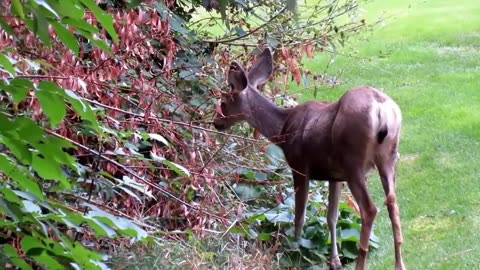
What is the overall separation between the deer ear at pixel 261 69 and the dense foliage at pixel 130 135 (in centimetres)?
22

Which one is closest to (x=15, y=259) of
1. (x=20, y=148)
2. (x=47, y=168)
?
(x=47, y=168)

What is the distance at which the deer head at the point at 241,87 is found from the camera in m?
7.07

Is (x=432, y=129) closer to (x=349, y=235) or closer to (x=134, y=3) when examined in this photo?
(x=349, y=235)

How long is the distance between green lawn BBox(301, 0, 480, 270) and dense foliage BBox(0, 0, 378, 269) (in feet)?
2.21

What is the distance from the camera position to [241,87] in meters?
7.16

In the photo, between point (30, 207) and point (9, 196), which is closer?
point (9, 196)

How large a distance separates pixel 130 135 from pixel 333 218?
283 cm

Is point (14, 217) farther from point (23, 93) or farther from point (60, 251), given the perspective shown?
point (23, 93)

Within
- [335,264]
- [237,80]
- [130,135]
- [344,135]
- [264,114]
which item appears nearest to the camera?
[130,135]

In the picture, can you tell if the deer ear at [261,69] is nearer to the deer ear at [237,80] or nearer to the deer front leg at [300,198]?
the deer ear at [237,80]

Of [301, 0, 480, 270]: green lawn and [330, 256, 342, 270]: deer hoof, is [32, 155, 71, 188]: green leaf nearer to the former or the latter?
[330, 256, 342, 270]: deer hoof

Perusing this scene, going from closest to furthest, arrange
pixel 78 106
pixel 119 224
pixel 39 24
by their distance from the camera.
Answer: pixel 39 24 < pixel 78 106 < pixel 119 224

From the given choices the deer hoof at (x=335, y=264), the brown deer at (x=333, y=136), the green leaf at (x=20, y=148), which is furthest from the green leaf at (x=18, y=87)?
the deer hoof at (x=335, y=264)

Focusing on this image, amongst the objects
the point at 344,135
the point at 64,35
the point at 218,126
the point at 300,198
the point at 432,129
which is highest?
the point at 64,35
